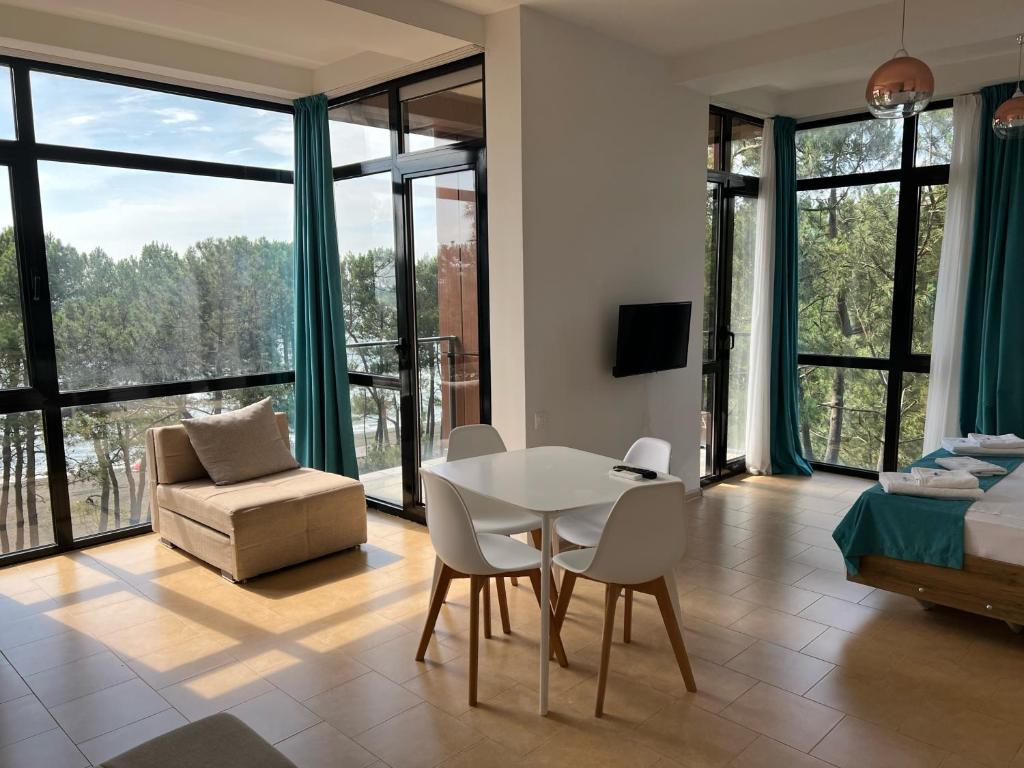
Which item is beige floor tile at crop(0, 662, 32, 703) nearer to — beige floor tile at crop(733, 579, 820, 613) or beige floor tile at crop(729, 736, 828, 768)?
beige floor tile at crop(729, 736, 828, 768)

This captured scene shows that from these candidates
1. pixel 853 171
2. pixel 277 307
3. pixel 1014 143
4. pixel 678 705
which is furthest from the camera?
pixel 853 171

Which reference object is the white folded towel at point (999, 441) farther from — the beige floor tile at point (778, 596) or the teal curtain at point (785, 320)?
the teal curtain at point (785, 320)

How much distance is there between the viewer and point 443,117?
4598 millimetres

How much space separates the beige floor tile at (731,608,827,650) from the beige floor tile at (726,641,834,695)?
9 cm

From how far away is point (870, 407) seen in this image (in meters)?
6.11

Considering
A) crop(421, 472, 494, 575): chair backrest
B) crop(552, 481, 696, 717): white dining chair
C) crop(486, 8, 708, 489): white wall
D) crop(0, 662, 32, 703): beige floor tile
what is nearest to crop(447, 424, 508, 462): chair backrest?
crop(486, 8, 708, 489): white wall

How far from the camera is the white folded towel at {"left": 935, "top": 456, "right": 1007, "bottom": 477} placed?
394 cm

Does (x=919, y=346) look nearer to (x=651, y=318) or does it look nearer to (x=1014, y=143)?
(x=1014, y=143)

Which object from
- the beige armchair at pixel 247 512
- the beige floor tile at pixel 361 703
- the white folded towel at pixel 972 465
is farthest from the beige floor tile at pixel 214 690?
the white folded towel at pixel 972 465

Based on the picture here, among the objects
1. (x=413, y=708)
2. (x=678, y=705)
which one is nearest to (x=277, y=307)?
(x=413, y=708)

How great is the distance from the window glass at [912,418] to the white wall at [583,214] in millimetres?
2027

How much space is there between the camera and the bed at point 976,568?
323 centimetres

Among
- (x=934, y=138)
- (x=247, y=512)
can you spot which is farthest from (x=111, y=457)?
(x=934, y=138)

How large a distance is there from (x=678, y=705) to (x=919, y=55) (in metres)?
4.14
